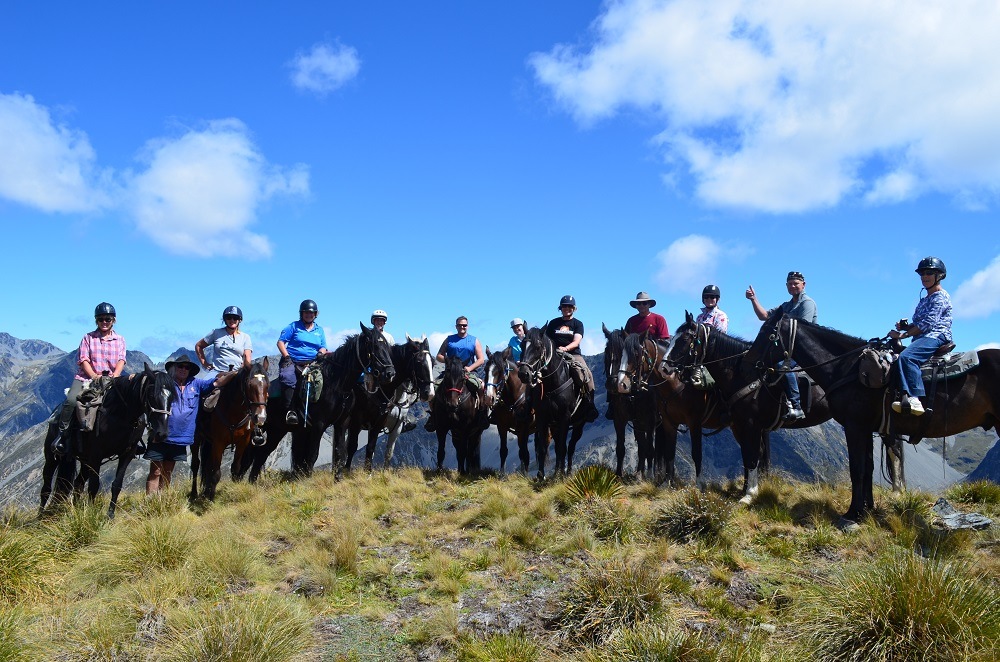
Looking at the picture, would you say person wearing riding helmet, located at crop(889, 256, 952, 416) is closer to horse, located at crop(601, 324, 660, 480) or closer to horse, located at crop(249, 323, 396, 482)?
horse, located at crop(601, 324, 660, 480)

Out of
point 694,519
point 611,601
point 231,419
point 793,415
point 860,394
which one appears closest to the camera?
point 611,601

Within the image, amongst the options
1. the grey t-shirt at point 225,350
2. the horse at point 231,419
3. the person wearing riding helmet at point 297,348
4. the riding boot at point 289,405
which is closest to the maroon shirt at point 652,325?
the person wearing riding helmet at point 297,348

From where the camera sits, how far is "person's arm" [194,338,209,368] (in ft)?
41.5

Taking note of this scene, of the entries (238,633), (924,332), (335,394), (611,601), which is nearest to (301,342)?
(335,394)

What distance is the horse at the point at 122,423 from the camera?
10867 mm

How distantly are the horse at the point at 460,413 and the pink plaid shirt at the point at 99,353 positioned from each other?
638 centimetres

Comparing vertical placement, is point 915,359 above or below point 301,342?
below

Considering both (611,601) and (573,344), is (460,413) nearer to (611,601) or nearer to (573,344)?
(573,344)

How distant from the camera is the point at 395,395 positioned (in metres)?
15.1

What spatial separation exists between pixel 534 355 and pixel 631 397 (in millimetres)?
2323

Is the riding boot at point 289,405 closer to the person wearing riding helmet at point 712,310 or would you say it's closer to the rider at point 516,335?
the rider at point 516,335

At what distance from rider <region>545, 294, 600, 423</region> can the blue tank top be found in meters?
1.80

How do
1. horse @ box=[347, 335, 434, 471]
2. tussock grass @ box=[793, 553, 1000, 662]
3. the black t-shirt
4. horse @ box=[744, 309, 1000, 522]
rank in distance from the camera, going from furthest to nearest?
the black t-shirt < horse @ box=[347, 335, 434, 471] < horse @ box=[744, 309, 1000, 522] < tussock grass @ box=[793, 553, 1000, 662]

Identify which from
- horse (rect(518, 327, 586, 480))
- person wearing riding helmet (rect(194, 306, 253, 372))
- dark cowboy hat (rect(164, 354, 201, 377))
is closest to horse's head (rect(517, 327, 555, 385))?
horse (rect(518, 327, 586, 480))
